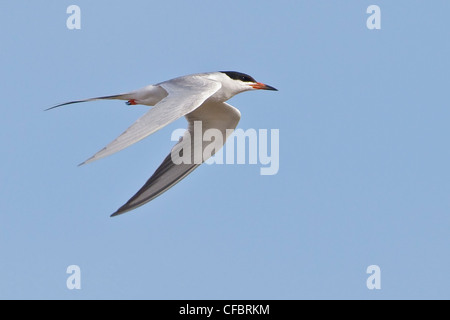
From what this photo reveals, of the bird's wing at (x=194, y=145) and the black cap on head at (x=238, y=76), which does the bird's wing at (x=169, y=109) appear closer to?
the black cap on head at (x=238, y=76)

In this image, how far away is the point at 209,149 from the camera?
9891 mm

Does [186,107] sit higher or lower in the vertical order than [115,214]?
higher

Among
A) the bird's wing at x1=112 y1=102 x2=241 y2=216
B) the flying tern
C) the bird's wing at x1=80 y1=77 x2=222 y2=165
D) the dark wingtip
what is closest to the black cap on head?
the flying tern

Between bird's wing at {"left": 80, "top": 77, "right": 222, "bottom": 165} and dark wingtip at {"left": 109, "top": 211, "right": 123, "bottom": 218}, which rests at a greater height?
bird's wing at {"left": 80, "top": 77, "right": 222, "bottom": 165}

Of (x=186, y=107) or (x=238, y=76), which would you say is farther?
(x=238, y=76)

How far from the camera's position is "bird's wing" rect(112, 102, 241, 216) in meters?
9.46

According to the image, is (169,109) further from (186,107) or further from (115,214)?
(115,214)

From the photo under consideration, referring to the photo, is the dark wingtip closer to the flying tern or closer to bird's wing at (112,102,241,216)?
the flying tern

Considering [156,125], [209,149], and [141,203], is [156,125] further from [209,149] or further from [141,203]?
[209,149]

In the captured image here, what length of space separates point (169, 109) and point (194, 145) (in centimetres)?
229

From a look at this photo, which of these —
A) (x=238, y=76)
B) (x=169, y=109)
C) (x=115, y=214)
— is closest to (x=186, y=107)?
(x=169, y=109)

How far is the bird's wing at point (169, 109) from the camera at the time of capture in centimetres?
674

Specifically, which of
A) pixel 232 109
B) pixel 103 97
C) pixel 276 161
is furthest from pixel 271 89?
pixel 103 97

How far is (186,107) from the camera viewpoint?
7.72 meters
